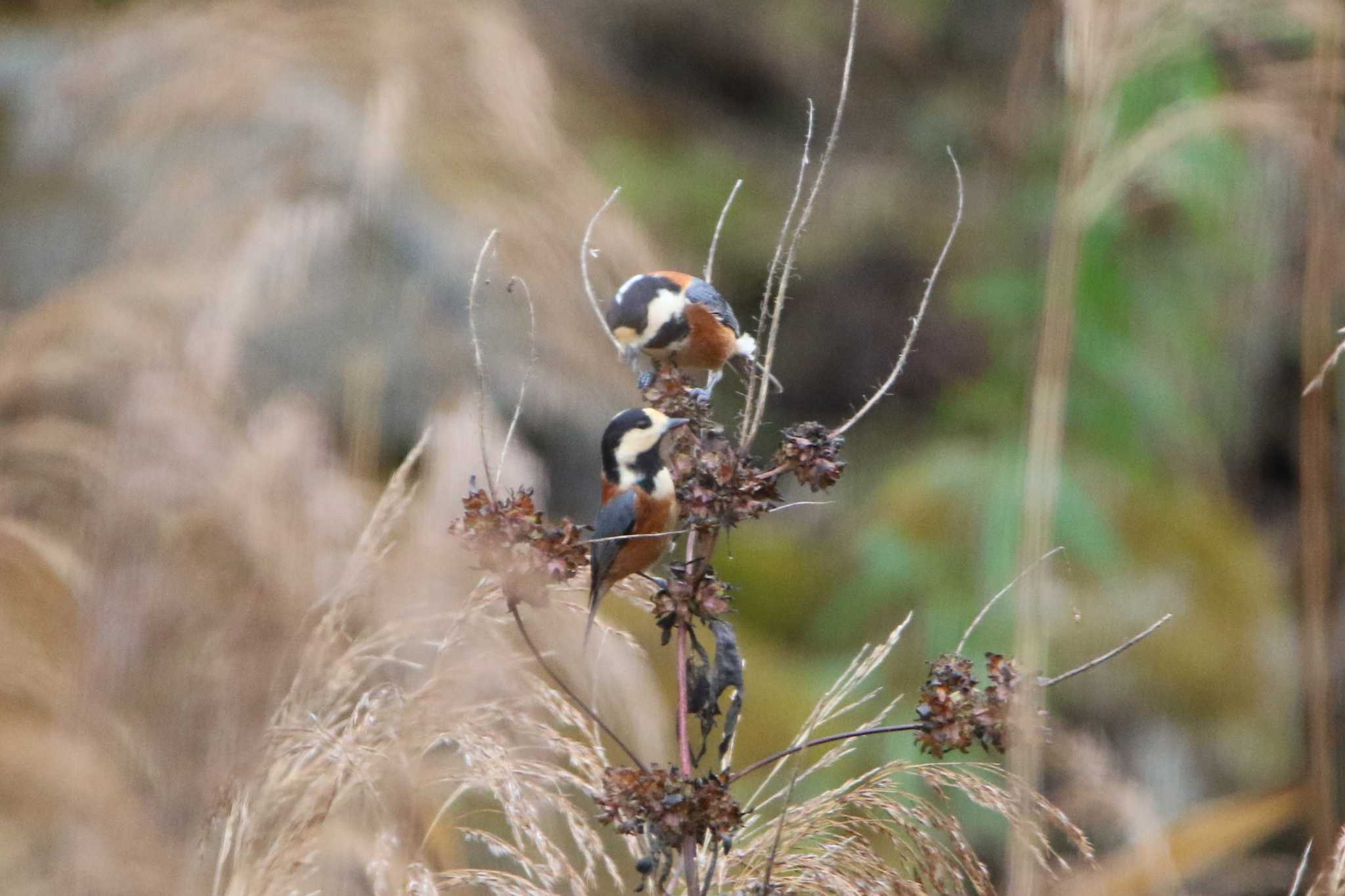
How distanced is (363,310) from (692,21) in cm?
329

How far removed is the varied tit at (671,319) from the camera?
6.28 ft

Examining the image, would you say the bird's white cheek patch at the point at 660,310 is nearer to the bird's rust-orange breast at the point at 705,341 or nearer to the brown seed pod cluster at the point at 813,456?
the bird's rust-orange breast at the point at 705,341

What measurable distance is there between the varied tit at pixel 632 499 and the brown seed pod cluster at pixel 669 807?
0.28 metres

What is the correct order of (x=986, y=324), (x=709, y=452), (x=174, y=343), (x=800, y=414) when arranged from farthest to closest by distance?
(x=800, y=414) → (x=986, y=324) → (x=174, y=343) → (x=709, y=452)

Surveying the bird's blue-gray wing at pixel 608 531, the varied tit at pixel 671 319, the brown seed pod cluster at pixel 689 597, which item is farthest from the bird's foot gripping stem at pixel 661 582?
the varied tit at pixel 671 319

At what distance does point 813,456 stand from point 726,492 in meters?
0.09

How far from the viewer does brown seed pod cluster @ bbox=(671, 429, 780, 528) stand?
3.88 feet

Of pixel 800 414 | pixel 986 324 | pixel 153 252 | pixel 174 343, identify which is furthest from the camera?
pixel 800 414

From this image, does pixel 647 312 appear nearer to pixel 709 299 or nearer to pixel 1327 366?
pixel 709 299

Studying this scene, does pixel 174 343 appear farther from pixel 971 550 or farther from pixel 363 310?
pixel 971 550

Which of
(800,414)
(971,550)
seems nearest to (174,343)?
(971,550)

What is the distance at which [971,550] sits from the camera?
427 cm

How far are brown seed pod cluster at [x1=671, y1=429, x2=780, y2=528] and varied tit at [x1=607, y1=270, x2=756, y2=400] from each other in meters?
0.67

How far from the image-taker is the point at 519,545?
1192mm
